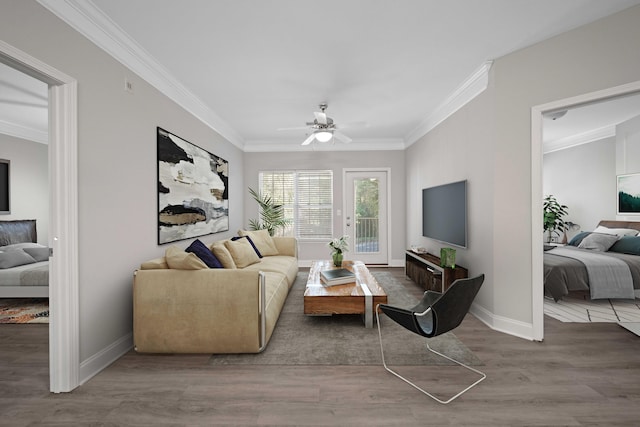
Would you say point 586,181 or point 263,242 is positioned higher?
point 586,181

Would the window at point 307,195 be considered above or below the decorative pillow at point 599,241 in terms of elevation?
above

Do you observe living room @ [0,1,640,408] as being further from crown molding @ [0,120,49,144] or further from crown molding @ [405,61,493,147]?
crown molding @ [0,120,49,144]

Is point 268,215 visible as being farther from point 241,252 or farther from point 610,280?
point 610,280

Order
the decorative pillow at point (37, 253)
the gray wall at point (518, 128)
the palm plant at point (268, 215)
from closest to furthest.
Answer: the gray wall at point (518, 128)
the decorative pillow at point (37, 253)
the palm plant at point (268, 215)

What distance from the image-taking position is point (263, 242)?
190 inches

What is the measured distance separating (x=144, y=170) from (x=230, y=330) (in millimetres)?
1737

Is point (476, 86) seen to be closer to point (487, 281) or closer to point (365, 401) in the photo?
point (487, 281)

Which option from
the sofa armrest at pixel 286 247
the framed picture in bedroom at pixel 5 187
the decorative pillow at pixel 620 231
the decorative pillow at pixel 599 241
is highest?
the framed picture in bedroom at pixel 5 187

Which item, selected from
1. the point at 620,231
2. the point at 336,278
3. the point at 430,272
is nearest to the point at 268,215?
the point at 336,278

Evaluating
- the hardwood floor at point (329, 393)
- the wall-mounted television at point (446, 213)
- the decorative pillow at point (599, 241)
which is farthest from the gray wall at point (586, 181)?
the hardwood floor at point (329, 393)

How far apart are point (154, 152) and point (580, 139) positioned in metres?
7.35

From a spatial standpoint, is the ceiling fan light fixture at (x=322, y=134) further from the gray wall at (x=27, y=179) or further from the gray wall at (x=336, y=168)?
the gray wall at (x=27, y=179)

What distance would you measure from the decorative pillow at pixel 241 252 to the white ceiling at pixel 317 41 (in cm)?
186

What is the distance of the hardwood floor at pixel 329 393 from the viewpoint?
5.56ft
